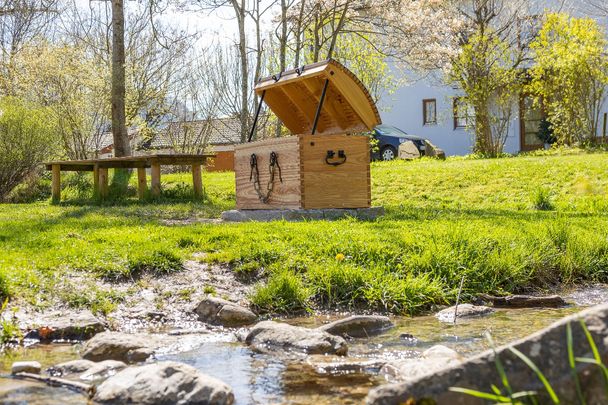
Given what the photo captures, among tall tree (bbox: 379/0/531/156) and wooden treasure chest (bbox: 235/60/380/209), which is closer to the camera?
wooden treasure chest (bbox: 235/60/380/209)

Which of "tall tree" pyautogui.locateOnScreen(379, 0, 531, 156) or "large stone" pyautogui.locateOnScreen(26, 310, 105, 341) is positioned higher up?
"tall tree" pyautogui.locateOnScreen(379, 0, 531, 156)

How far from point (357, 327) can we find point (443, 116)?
29.5 meters

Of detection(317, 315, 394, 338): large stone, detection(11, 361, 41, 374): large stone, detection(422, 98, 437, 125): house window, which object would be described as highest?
detection(422, 98, 437, 125): house window

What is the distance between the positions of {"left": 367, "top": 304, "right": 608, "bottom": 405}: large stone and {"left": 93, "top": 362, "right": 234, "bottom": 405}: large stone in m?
1.24

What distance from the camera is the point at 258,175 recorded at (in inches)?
434

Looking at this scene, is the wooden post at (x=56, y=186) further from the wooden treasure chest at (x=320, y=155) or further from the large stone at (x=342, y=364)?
the large stone at (x=342, y=364)

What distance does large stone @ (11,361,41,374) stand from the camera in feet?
13.7

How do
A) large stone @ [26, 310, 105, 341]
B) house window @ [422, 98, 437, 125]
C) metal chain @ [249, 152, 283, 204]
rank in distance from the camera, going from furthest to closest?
house window @ [422, 98, 437, 125] < metal chain @ [249, 152, 283, 204] < large stone @ [26, 310, 105, 341]

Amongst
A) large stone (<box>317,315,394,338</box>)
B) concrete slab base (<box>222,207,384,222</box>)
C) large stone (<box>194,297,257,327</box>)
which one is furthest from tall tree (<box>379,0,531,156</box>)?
large stone (<box>317,315,394,338</box>)

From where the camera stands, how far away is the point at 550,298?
6.54m

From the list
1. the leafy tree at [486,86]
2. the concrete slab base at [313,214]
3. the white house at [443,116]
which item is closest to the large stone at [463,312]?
the concrete slab base at [313,214]

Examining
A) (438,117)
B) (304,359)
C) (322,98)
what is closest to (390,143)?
(438,117)

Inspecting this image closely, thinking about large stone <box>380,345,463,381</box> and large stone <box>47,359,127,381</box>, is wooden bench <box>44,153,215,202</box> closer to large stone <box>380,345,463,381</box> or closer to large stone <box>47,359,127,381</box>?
large stone <box>47,359,127,381</box>

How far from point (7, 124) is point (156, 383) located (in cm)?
1522
